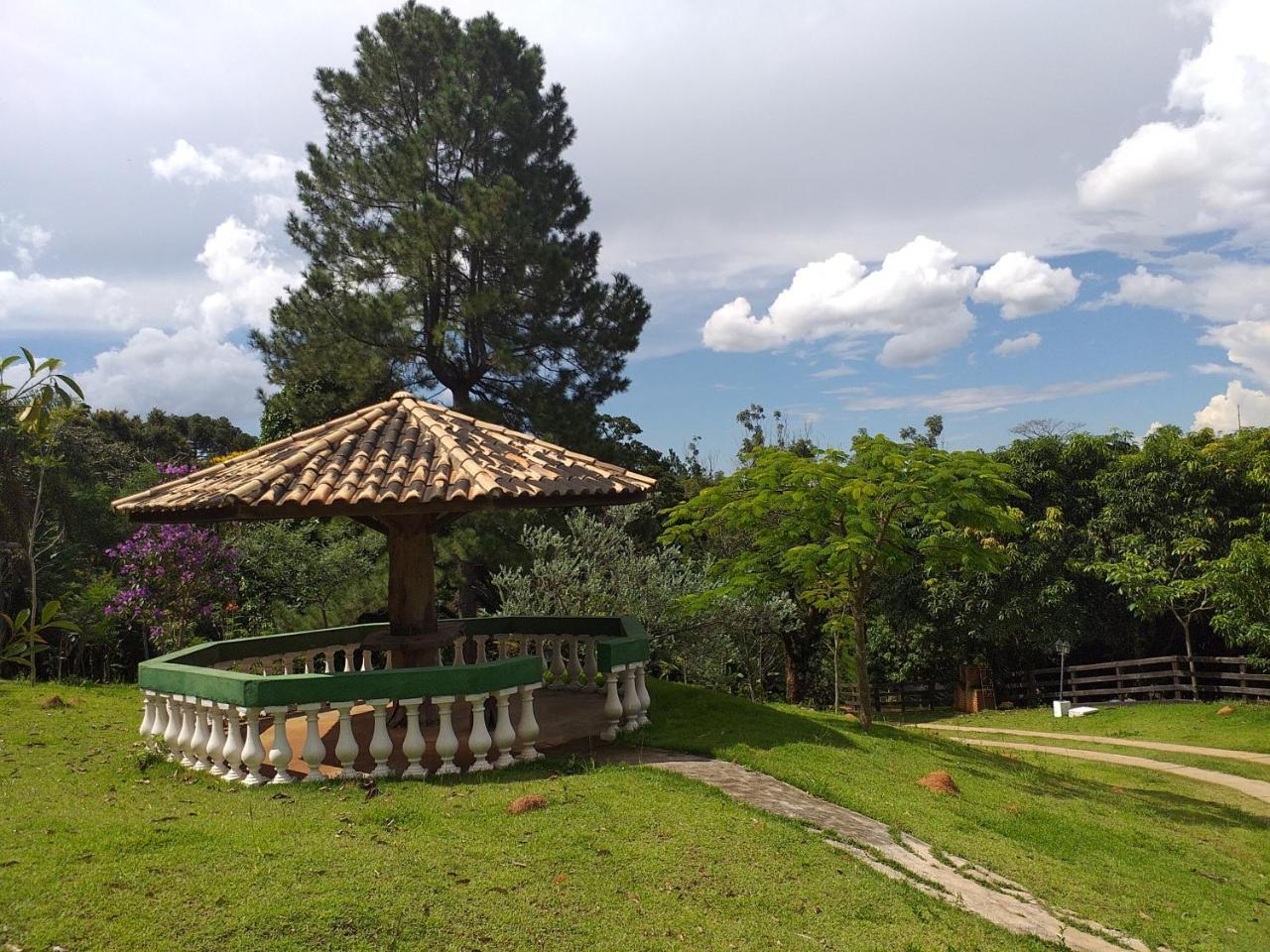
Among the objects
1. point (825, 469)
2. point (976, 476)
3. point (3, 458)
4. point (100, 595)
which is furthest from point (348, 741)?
point (3, 458)

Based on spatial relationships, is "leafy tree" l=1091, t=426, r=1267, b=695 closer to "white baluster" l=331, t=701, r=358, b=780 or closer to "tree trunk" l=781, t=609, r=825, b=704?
"tree trunk" l=781, t=609, r=825, b=704

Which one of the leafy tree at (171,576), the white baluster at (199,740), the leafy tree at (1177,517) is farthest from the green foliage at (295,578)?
the leafy tree at (1177,517)

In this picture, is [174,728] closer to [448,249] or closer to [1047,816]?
[1047,816]

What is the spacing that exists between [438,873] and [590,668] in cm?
610

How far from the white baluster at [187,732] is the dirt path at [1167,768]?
10942 millimetres

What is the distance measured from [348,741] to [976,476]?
804cm

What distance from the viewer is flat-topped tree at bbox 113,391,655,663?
7.58m

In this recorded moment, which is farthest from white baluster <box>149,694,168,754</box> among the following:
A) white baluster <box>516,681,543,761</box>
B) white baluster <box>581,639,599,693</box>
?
white baluster <box>581,639,599,693</box>

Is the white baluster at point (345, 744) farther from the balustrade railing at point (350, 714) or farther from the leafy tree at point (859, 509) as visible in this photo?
the leafy tree at point (859, 509)

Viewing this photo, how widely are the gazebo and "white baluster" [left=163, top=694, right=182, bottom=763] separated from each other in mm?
14

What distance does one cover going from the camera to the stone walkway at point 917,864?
19.3 ft

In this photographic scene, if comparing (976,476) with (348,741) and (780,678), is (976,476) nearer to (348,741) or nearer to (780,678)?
(348,741)

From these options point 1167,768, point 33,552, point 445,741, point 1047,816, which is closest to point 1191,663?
point 1167,768

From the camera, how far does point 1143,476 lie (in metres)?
23.9
